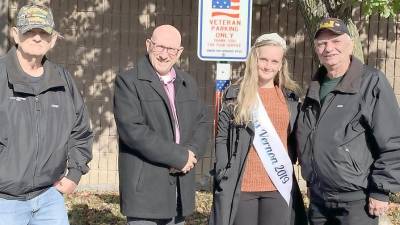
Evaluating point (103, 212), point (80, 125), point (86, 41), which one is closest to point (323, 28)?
point (80, 125)

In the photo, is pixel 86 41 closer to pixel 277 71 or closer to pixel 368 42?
pixel 368 42

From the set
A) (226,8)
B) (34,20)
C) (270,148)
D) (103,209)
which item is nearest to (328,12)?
(226,8)

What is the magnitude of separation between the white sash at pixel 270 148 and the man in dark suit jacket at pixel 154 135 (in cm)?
49

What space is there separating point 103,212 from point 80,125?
→ 3.51 metres

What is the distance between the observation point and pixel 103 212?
719cm

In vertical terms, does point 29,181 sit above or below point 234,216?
above

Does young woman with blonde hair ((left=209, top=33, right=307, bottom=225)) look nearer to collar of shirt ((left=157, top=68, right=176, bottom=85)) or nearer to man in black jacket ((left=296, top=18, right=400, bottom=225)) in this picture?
man in black jacket ((left=296, top=18, right=400, bottom=225))

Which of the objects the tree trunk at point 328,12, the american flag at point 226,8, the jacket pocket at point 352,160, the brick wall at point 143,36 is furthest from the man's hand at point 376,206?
the brick wall at point 143,36

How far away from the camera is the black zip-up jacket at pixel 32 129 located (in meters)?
3.51

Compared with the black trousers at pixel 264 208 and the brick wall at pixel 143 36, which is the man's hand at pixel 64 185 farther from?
the brick wall at pixel 143 36

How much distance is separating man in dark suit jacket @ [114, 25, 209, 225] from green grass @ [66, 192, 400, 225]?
263cm

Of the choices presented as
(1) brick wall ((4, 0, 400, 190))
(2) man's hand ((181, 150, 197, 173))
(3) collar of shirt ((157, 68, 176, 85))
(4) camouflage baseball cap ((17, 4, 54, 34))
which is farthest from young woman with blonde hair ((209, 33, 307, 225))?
(1) brick wall ((4, 0, 400, 190))

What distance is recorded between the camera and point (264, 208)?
4188 mm

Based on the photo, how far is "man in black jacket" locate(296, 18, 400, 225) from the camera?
145 inches
